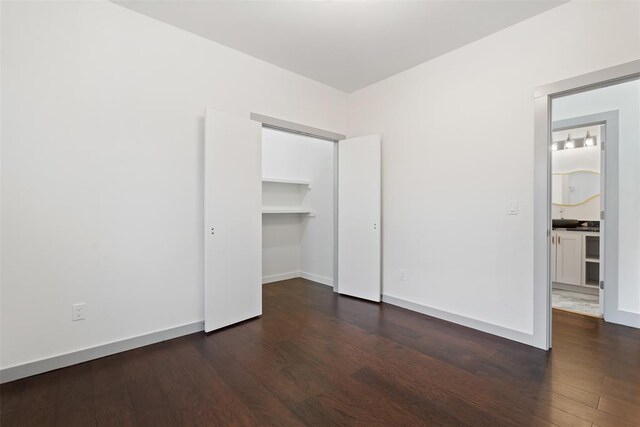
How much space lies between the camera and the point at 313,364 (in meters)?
2.11

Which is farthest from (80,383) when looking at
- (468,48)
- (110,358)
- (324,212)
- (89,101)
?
(468,48)

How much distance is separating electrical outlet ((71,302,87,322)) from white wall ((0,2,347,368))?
3 cm

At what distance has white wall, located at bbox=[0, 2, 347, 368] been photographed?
192cm

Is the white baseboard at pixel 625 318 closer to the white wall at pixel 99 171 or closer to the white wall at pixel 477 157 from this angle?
the white wall at pixel 477 157

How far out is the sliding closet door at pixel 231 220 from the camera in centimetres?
265

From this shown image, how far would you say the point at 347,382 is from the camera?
6.19 ft

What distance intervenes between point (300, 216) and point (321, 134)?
5.48 feet

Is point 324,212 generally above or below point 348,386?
above

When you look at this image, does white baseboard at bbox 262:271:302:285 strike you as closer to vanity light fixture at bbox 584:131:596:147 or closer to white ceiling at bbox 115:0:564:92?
white ceiling at bbox 115:0:564:92

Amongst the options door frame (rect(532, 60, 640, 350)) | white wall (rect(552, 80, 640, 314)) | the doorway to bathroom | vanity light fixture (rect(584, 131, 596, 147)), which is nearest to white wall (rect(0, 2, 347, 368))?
door frame (rect(532, 60, 640, 350))

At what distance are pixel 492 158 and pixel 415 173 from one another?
81 cm

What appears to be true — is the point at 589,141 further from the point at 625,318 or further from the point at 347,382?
the point at 347,382

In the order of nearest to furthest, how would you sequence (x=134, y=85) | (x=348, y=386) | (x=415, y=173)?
(x=348, y=386)
(x=134, y=85)
(x=415, y=173)

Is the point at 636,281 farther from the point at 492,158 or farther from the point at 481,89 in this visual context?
the point at 481,89
